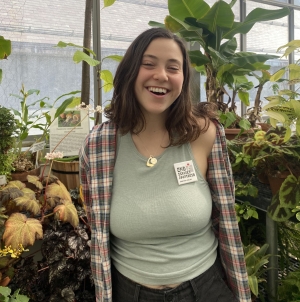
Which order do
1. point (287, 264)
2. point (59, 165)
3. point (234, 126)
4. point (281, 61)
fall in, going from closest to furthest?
point (287, 264) → point (59, 165) → point (234, 126) → point (281, 61)

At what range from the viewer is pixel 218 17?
1.67 meters

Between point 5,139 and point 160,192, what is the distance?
920mm

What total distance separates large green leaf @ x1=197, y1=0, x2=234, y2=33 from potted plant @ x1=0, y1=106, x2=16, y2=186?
1151mm

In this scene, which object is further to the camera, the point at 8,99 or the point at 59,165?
the point at 8,99

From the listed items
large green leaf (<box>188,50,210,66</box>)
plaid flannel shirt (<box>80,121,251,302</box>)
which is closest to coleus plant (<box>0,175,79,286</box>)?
plaid flannel shirt (<box>80,121,251,302</box>)

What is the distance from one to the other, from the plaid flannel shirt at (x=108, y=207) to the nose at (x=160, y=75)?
0.23 meters

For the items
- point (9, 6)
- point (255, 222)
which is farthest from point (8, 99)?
point (255, 222)

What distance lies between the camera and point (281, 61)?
3.93 m

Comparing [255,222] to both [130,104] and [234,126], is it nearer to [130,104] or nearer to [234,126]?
[234,126]

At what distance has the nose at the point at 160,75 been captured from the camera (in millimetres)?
901

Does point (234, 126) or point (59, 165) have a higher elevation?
point (234, 126)

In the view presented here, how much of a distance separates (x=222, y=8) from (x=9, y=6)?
1.52m

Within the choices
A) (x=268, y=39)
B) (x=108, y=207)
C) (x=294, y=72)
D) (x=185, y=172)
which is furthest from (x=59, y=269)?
(x=268, y=39)

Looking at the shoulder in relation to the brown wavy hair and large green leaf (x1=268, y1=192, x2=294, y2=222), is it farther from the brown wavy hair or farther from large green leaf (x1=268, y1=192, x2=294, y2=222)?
large green leaf (x1=268, y1=192, x2=294, y2=222)
